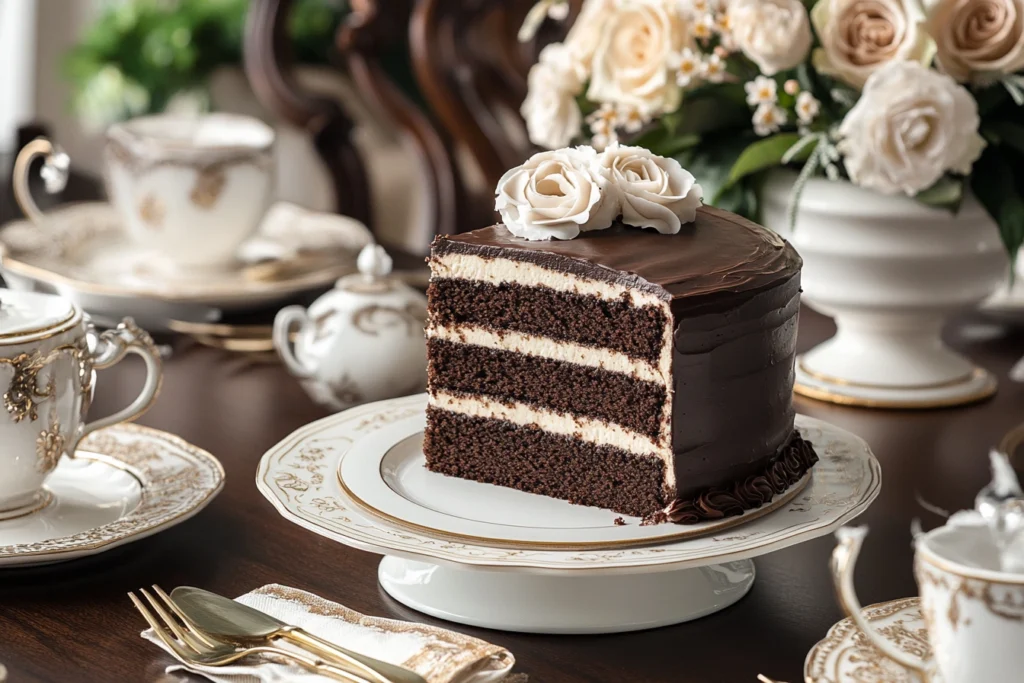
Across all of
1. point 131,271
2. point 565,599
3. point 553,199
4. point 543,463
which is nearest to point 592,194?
point 553,199

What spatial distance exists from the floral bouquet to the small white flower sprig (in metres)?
0.22

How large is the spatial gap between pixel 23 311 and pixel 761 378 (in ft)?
2.21

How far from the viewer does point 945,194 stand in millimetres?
1584

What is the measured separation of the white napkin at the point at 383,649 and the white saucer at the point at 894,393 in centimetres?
83

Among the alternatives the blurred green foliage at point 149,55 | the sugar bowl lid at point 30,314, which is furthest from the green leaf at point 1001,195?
the blurred green foliage at point 149,55

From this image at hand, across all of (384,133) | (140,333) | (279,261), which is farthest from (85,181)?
(384,133)

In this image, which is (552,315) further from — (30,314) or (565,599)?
(30,314)

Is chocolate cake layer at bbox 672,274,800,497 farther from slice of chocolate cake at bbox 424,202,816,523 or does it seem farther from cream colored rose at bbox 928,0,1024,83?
cream colored rose at bbox 928,0,1024,83

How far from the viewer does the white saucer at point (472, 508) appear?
108 centimetres

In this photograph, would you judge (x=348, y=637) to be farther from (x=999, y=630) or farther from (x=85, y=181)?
(x=85, y=181)

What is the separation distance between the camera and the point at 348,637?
1.01m

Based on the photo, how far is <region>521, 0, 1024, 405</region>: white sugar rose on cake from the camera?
1.56 m

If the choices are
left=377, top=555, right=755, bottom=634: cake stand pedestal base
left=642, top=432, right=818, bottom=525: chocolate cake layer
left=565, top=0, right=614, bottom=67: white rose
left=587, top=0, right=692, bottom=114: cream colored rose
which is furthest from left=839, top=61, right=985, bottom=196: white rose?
left=377, top=555, right=755, bottom=634: cake stand pedestal base

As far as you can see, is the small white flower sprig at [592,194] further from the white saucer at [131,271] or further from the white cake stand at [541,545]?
the white saucer at [131,271]
